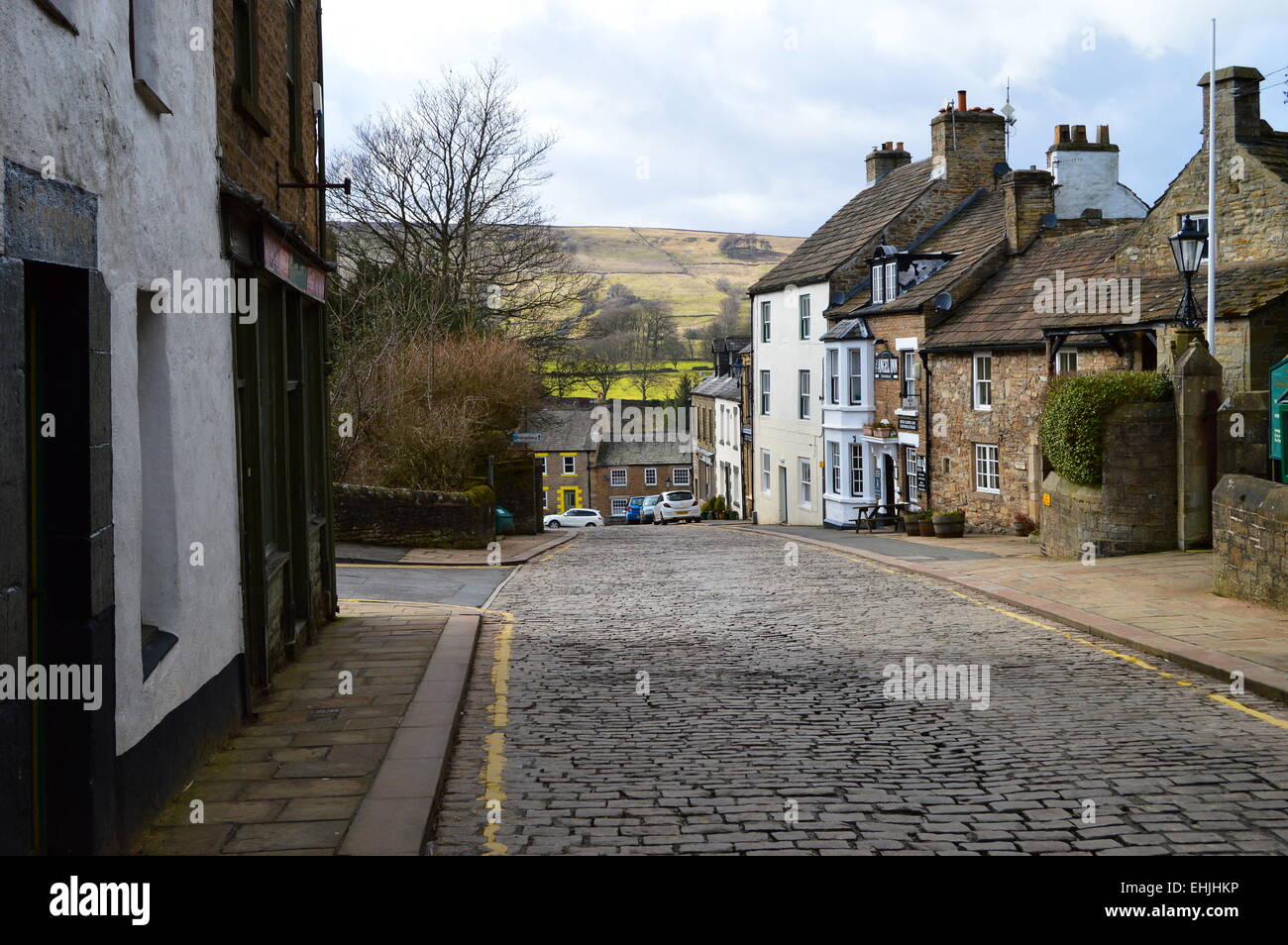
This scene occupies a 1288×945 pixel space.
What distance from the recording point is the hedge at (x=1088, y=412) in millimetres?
18047

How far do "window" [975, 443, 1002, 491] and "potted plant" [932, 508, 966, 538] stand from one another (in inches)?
55.1

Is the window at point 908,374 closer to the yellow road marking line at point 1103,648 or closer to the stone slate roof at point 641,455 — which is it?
the yellow road marking line at point 1103,648

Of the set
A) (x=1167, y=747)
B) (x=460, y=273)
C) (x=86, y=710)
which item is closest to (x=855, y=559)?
(x=1167, y=747)

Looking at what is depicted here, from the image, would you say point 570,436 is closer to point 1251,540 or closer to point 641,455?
point 641,455

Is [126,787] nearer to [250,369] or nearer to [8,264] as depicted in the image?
[8,264]

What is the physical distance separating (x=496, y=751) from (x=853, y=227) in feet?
121

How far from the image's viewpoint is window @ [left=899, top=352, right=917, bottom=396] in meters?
33.8

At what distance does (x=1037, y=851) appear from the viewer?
5.72 m

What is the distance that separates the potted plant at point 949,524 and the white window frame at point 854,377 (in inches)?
333

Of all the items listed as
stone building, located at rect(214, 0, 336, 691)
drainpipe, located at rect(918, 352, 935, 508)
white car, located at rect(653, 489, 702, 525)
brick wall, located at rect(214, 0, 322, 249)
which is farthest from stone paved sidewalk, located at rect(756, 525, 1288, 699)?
white car, located at rect(653, 489, 702, 525)

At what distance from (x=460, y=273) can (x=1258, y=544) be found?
33963 mm

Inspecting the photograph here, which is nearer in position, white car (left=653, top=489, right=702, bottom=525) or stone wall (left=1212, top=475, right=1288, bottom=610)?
stone wall (left=1212, top=475, right=1288, bottom=610)

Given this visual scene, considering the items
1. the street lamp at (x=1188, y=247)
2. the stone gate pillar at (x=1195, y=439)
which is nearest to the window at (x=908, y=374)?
the stone gate pillar at (x=1195, y=439)

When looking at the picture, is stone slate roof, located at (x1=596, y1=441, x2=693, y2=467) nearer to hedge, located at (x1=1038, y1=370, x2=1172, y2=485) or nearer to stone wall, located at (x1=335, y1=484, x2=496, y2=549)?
stone wall, located at (x1=335, y1=484, x2=496, y2=549)
